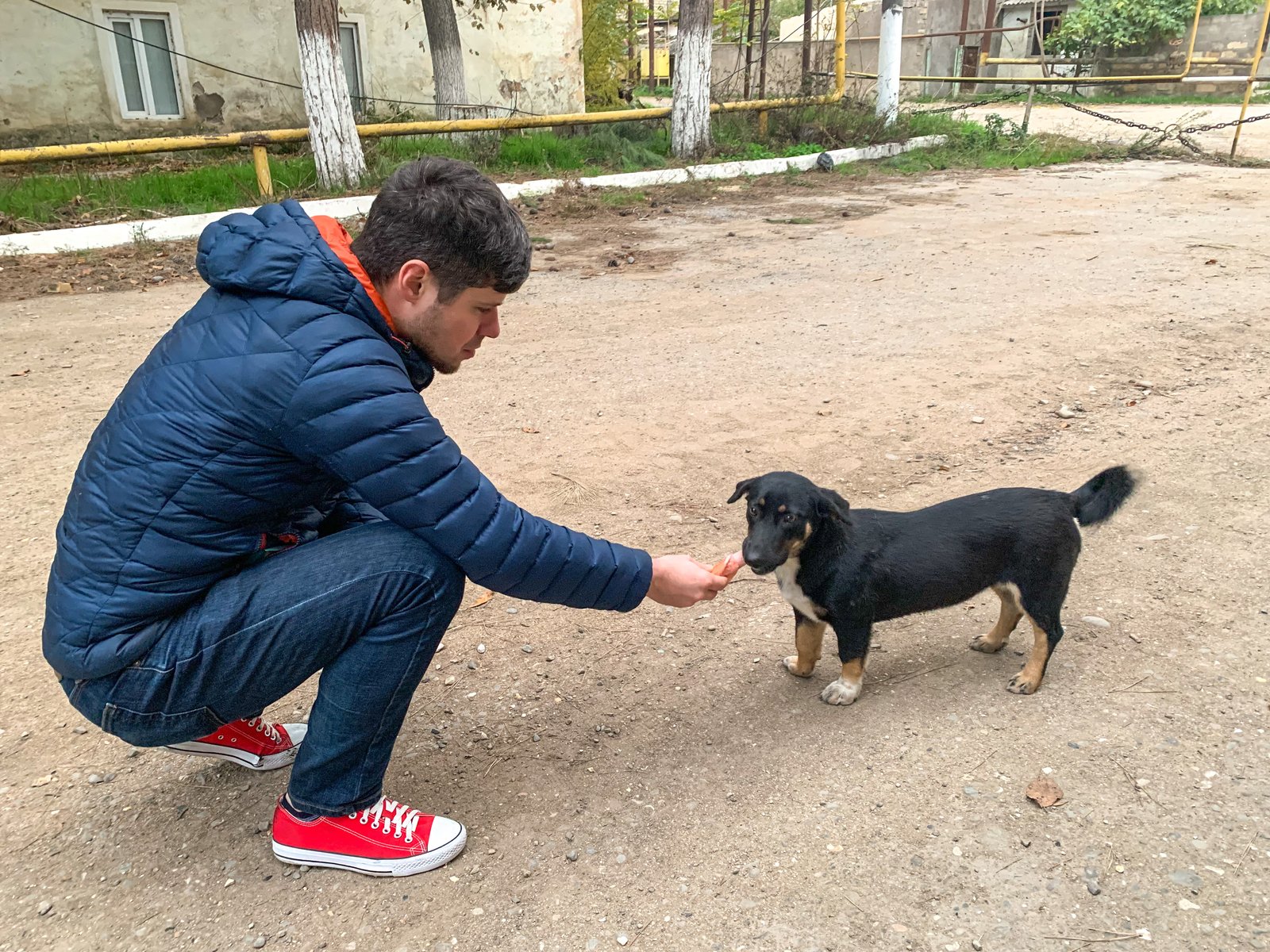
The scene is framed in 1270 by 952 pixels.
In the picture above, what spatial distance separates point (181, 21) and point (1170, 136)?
1508cm

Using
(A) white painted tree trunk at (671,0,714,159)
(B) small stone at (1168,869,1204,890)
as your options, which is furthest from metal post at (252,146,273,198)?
(B) small stone at (1168,869,1204,890)

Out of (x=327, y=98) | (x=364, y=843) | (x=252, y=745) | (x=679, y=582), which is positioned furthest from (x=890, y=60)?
(x=364, y=843)

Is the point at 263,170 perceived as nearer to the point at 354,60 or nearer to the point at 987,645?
the point at 354,60

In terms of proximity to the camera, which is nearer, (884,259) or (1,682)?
(1,682)

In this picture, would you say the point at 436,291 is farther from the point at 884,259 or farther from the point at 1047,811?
the point at 884,259

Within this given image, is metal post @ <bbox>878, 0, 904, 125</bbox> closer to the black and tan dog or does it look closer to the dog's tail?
the dog's tail

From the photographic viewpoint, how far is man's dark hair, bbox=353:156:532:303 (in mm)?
1911

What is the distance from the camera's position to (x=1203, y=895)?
2.08 metres

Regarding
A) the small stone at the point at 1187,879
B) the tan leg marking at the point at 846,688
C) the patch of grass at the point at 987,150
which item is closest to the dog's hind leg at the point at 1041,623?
the tan leg marking at the point at 846,688

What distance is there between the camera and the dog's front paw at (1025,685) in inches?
113

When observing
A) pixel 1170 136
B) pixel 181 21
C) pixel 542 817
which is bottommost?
pixel 542 817

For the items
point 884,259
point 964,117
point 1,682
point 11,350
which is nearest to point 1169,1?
point 964,117

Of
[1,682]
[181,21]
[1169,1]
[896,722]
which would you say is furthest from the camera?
[1169,1]

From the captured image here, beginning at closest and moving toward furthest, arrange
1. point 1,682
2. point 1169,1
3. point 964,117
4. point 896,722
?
point 896,722
point 1,682
point 964,117
point 1169,1
